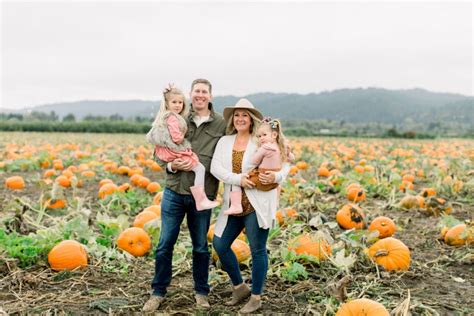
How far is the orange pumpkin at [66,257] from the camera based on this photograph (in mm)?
4719

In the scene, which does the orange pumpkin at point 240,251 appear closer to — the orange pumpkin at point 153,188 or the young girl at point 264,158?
the young girl at point 264,158

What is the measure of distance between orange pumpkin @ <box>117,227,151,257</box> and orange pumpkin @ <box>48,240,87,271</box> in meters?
0.51

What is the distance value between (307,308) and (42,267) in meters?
2.51

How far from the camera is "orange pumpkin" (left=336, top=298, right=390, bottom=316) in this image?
3498 mm

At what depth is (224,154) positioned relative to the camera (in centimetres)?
412

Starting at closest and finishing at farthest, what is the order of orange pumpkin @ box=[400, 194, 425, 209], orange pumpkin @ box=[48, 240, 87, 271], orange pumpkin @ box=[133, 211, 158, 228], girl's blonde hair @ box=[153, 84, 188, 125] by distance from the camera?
girl's blonde hair @ box=[153, 84, 188, 125]
orange pumpkin @ box=[48, 240, 87, 271]
orange pumpkin @ box=[133, 211, 158, 228]
orange pumpkin @ box=[400, 194, 425, 209]

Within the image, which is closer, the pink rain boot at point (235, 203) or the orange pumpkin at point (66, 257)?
the pink rain boot at point (235, 203)

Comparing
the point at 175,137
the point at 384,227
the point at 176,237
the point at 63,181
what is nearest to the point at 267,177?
the point at 175,137

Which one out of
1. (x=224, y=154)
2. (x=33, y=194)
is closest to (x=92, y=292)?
(x=224, y=154)

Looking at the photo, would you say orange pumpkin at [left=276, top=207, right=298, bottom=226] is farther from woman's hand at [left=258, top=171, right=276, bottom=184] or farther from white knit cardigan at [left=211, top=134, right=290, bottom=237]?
woman's hand at [left=258, top=171, right=276, bottom=184]

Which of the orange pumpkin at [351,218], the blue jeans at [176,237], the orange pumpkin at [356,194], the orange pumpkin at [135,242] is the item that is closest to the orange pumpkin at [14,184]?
the orange pumpkin at [135,242]

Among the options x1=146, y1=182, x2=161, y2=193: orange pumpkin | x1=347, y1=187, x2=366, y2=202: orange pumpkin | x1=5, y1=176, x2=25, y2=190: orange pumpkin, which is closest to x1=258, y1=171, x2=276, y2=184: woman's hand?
x1=347, y1=187, x2=366, y2=202: orange pumpkin

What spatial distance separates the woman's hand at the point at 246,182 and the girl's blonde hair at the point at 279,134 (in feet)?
1.11

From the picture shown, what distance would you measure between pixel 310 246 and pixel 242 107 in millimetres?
1697
